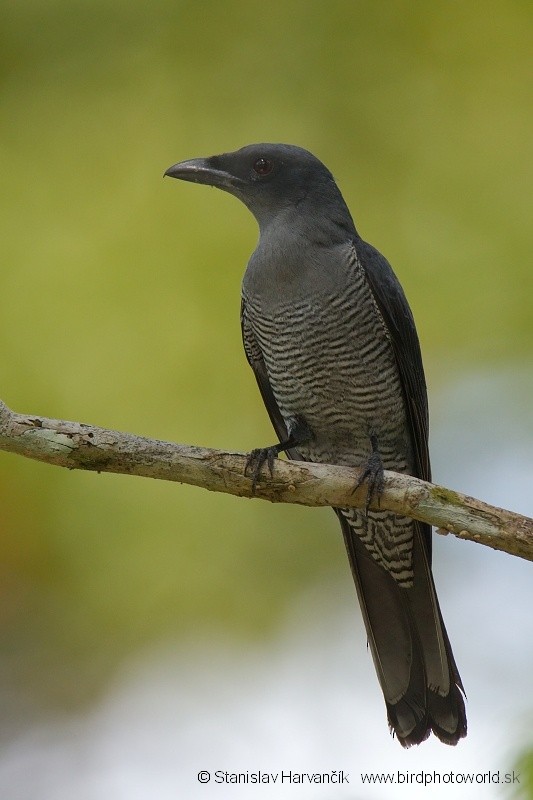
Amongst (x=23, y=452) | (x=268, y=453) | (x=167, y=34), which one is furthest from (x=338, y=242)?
(x=167, y=34)

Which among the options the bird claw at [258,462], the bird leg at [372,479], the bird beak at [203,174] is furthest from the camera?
the bird beak at [203,174]

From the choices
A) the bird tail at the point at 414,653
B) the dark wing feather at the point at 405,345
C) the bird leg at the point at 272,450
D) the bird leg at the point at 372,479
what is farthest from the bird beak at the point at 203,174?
the bird tail at the point at 414,653

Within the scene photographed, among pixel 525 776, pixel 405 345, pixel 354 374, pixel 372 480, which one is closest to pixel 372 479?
pixel 372 480

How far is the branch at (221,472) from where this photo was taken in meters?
4.21

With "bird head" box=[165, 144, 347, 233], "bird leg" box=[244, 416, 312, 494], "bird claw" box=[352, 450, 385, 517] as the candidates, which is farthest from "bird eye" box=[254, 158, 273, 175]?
"bird claw" box=[352, 450, 385, 517]

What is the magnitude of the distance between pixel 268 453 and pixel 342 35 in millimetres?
4230

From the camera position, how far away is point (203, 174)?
5793 millimetres

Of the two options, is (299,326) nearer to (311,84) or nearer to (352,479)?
(352,479)

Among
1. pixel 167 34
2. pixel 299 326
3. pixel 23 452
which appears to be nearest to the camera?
pixel 23 452

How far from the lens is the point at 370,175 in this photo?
7.45 m

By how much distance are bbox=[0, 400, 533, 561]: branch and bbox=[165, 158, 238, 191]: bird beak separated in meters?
1.95

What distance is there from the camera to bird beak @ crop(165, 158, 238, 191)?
19.0ft

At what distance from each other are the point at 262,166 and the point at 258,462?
204 cm

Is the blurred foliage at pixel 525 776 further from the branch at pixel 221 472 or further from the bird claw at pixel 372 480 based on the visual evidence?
the bird claw at pixel 372 480
